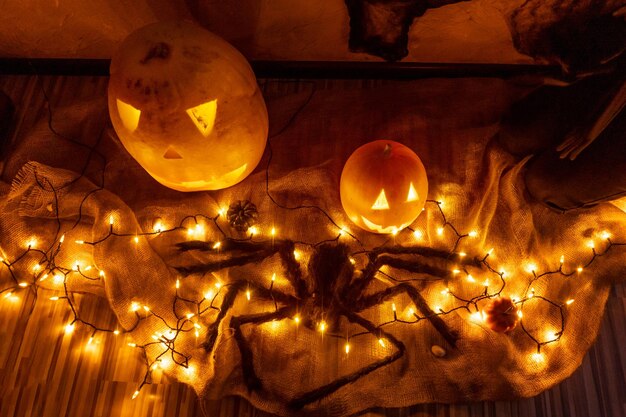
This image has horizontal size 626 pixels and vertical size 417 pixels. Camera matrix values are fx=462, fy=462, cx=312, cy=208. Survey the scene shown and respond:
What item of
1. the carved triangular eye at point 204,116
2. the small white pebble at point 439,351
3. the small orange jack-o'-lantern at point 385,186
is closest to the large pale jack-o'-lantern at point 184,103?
the carved triangular eye at point 204,116

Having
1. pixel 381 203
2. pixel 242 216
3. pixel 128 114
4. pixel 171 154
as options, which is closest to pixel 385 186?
pixel 381 203

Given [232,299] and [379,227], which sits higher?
[379,227]

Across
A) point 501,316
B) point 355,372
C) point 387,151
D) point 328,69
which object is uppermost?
point 328,69

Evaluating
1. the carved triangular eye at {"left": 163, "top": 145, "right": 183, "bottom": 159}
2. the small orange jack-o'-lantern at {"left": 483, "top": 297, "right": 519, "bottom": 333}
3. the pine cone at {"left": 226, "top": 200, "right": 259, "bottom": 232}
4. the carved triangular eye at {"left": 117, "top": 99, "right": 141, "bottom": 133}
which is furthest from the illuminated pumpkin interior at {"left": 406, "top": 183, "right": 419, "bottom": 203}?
the carved triangular eye at {"left": 117, "top": 99, "right": 141, "bottom": 133}

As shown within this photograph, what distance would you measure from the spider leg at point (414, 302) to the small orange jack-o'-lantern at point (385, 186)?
0.16 metres

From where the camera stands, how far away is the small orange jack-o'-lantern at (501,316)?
3.62 feet

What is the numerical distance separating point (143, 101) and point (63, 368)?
706 millimetres

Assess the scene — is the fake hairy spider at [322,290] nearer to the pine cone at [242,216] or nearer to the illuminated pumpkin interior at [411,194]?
the pine cone at [242,216]

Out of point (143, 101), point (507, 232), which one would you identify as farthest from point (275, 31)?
point (507, 232)

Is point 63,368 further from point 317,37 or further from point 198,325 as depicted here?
point 317,37

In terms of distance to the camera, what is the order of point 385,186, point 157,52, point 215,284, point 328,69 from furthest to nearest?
point 328,69, point 215,284, point 385,186, point 157,52

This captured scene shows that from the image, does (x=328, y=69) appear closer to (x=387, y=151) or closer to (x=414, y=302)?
(x=387, y=151)

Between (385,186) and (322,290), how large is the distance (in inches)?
12.2

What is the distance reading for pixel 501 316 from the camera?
110 cm
